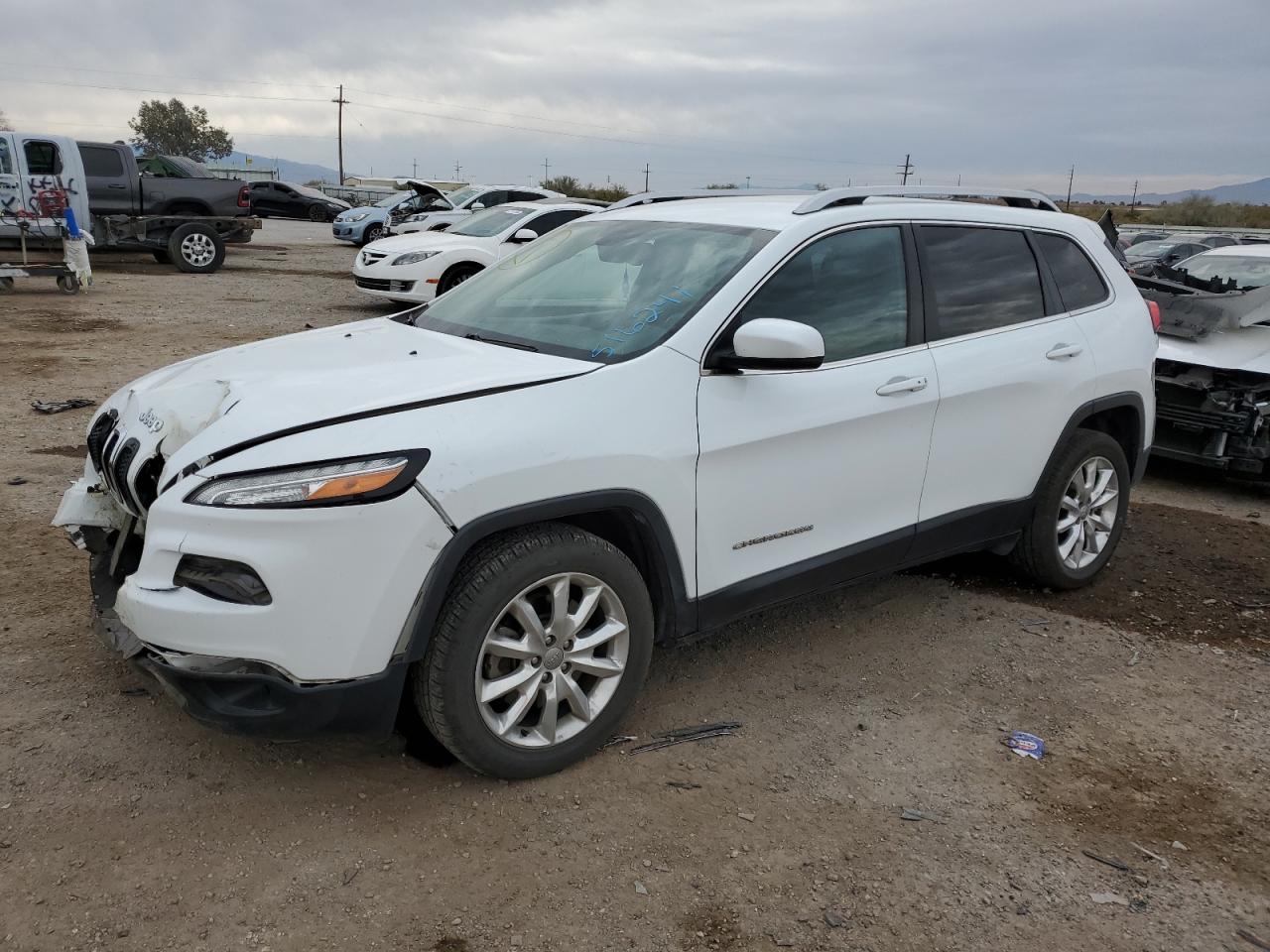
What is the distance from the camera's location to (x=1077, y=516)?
4.72 metres

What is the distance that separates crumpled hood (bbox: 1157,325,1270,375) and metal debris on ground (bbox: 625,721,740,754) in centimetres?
472

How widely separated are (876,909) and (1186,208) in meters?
54.7

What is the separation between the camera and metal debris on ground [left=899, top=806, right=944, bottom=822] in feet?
10.0

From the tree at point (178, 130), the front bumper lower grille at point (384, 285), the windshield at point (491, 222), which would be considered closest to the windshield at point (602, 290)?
the front bumper lower grille at point (384, 285)

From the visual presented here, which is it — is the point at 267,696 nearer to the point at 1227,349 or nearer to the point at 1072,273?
the point at 1072,273

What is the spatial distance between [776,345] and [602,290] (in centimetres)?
88

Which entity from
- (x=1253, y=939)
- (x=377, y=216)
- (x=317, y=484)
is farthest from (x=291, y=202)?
(x=1253, y=939)

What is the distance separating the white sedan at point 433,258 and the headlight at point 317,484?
9259 mm

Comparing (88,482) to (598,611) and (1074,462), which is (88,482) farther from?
(1074,462)

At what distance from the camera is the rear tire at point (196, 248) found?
55.3 feet

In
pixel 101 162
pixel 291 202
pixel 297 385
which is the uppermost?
pixel 101 162

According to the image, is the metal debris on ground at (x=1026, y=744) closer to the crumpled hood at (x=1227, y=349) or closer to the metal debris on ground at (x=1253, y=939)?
the metal debris on ground at (x=1253, y=939)

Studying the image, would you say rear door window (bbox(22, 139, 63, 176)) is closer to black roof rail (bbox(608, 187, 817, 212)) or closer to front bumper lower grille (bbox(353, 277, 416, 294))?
front bumper lower grille (bbox(353, 277, 416, 294))

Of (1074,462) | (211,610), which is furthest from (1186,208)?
(211,610)
